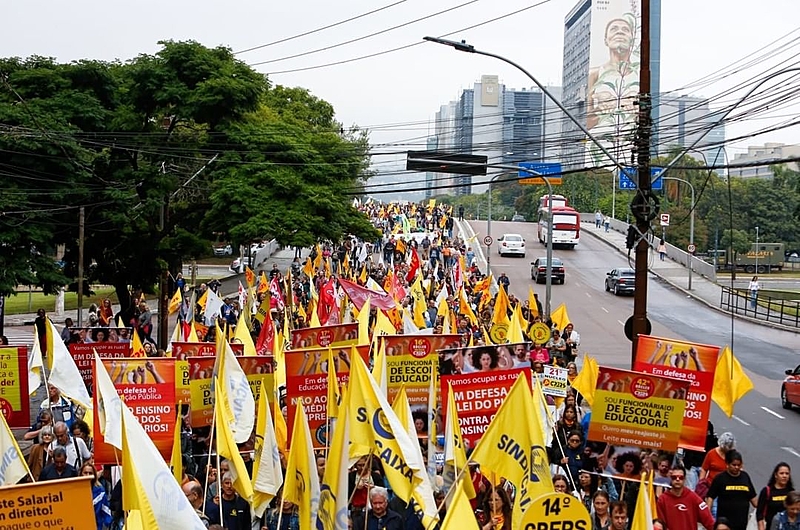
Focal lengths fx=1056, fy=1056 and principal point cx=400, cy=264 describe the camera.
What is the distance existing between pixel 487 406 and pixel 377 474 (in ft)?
4.64

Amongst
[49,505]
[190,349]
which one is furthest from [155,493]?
[190,349]

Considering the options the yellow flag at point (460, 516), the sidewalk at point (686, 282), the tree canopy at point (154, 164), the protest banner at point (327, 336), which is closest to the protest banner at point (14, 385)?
the protest banner at point (327, 336)

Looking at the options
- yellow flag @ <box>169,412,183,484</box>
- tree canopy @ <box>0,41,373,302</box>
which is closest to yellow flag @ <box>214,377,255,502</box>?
yellow flag @ <box>169,412,183,484</box>

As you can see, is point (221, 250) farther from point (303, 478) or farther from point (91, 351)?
point (303, 478)

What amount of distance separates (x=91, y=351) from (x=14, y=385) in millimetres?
2183

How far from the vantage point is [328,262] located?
138ft

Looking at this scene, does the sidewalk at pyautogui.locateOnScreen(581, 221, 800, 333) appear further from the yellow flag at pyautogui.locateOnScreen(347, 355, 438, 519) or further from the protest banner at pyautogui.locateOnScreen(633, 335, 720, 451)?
Result: the yellow flag at pyautogui.locateOnScreen(347, 355, 438, 519)

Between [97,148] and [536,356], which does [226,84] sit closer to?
[97,148]

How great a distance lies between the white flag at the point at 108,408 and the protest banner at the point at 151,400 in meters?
0.11

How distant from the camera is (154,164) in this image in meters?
32.2

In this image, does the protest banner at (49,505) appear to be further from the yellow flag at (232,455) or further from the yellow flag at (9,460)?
the yellow flag at (9,460)

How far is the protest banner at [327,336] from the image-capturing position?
49.4ft

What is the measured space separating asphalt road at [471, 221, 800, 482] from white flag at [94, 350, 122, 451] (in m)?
9.08

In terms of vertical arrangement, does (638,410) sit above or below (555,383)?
above
